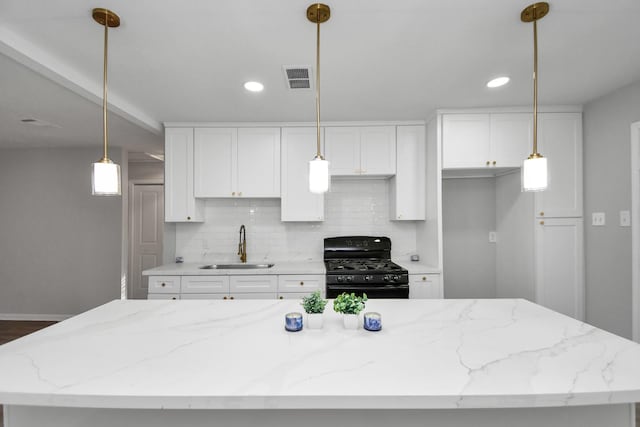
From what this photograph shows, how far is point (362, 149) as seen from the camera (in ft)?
10.9

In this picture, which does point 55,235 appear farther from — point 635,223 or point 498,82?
point 635,223

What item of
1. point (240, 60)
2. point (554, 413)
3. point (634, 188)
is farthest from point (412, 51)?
point (634, 188)

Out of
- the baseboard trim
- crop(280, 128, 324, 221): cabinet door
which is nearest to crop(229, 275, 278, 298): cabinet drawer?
crop(280, 128, 324, 221): cabinet door

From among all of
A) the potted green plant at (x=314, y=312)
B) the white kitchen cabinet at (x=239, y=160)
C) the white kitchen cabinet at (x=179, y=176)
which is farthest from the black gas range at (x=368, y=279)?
the white kitchen cabinet at (x=179, y=176)

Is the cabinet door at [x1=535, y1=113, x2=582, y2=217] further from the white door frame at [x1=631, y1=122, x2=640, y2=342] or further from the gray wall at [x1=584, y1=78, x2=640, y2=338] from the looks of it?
the white door frame at [x1=631, y1=122, x2=640, y2=342]

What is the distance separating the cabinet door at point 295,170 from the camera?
3332 millimetres

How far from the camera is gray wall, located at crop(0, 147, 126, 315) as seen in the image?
4359 millimetres

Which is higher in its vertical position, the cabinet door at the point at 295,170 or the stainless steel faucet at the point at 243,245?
the cabinet door at the point at 295,170

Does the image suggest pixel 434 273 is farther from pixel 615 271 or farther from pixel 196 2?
pixel 196 2

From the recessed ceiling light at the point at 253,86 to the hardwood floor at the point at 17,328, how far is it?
14.0 feet

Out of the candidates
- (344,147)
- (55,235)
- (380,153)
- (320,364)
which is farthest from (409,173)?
(55,235)

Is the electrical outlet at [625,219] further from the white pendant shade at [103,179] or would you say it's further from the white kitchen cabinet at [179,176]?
the white kitchen cabinet at [179,176]

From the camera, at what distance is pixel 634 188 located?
7.82 feet

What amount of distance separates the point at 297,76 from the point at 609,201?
287 cm
